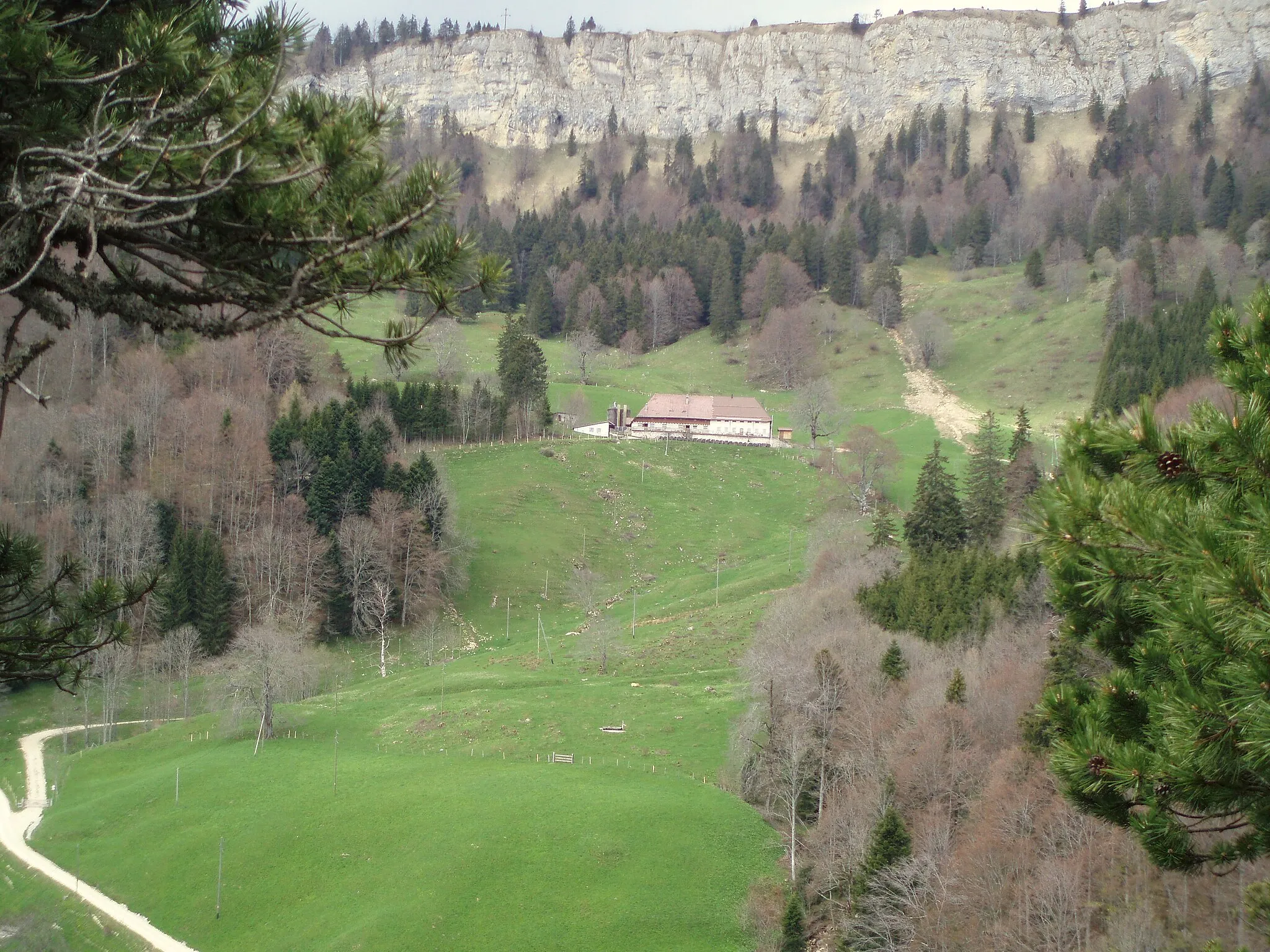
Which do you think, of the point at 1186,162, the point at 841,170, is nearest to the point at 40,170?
the point at 1186,162

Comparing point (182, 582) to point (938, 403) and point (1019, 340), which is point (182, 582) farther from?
point (1019, 340)

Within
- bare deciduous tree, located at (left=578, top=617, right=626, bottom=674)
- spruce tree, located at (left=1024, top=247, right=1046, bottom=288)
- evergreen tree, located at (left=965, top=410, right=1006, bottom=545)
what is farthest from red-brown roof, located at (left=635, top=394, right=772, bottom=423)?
spruce tree, located at (left=1024, top=247, right=1046, bottom=288)

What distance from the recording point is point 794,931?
26.0 meters

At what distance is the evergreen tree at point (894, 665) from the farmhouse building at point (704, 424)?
185 ft

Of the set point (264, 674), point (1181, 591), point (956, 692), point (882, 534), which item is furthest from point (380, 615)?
point (1181, 591)

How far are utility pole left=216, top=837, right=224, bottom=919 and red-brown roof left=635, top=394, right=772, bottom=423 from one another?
62054 millimetres

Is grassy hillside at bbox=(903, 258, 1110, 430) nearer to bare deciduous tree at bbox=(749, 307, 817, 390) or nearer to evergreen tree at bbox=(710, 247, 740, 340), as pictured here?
bare deciduous tree at bbox=(749, 307, 817, 390)

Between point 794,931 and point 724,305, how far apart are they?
105m

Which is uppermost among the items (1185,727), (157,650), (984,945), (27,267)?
(27,267)

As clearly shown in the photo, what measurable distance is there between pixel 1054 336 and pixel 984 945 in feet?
308

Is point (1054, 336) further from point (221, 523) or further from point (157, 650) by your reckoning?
point (157, 650)

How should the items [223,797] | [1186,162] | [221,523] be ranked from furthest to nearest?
[1186,162]
[221,523]
[223,797]

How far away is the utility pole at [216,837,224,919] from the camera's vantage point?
3331 cm

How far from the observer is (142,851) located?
3669 centimetres
